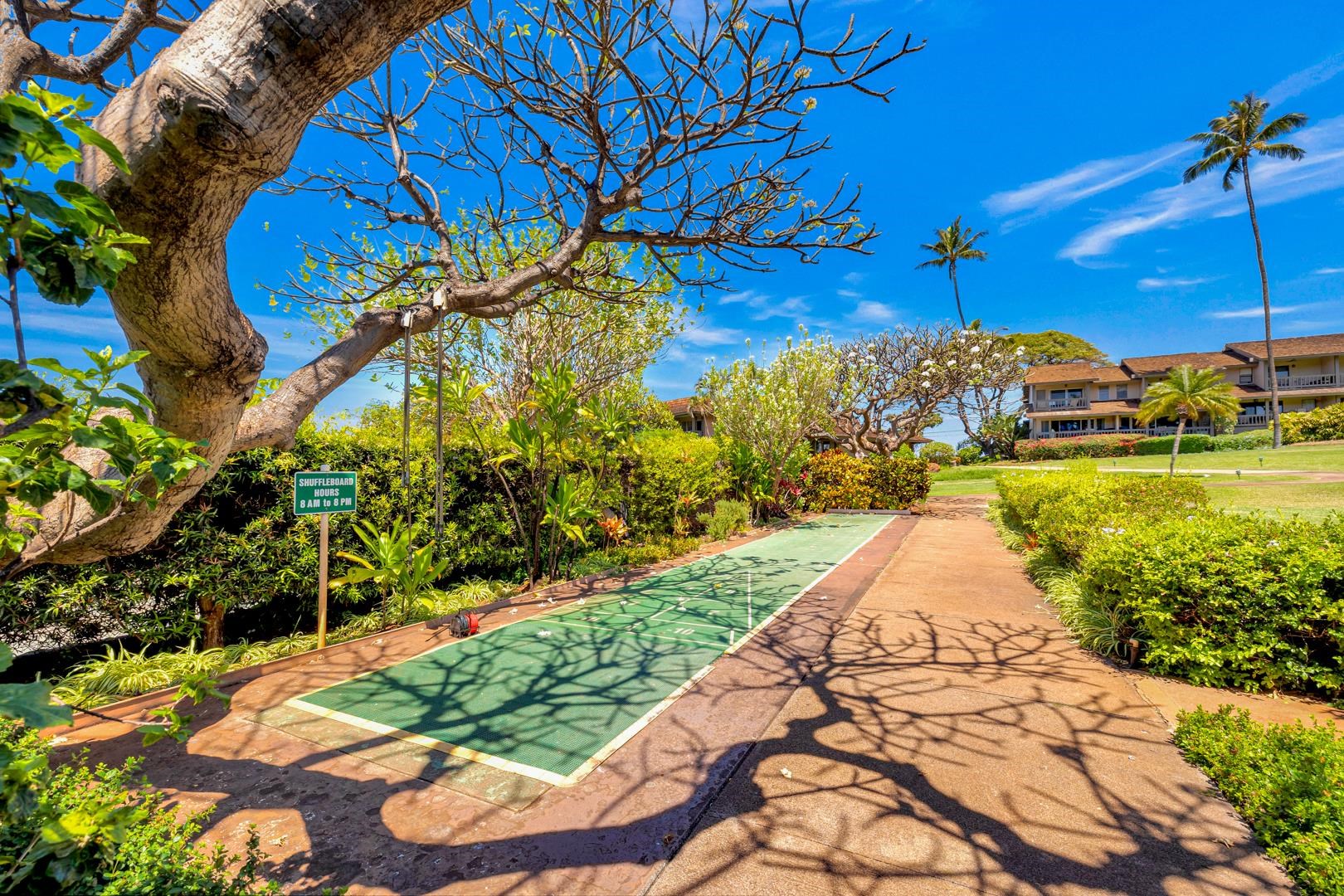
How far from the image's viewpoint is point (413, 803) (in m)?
2.94

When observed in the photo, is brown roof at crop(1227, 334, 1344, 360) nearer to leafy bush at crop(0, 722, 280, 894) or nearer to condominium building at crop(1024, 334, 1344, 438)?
condominium building at crop(1024, 334, 1344, 438)

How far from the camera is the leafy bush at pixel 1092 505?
6.92 meters

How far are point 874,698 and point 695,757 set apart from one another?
1699 mm

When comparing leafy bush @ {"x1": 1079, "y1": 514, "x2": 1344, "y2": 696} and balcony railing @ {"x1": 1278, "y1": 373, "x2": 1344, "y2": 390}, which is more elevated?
balcony railing @ {"x1": 1278, "y1": 373, "x2": 1344, "y2": 390}

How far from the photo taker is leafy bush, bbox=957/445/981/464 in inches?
1796

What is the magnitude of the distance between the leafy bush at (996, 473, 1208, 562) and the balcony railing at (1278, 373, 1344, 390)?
57.5 m

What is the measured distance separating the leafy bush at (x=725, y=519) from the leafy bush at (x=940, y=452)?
37934mm

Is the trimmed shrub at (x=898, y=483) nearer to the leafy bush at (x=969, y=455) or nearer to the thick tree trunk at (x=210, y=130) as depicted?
the thick tree trunk at (x=210, y=130)

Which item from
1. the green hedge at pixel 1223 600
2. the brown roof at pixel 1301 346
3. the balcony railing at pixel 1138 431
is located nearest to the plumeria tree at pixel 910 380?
the green hedge at pixel 1223 600

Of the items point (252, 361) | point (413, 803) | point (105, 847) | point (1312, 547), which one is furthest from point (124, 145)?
point (1312, 547)

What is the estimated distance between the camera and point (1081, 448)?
130 feet

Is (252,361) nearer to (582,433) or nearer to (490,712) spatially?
(490,712)

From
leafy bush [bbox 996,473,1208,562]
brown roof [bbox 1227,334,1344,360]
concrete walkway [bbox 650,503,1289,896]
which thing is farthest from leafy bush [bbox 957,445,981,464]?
concrete walkway [bbox 650,503,1289,896]

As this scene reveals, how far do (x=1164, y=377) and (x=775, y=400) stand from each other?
163ft
